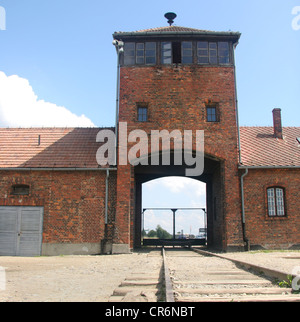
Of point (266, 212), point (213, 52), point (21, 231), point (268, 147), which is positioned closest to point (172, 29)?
point (213, 52)

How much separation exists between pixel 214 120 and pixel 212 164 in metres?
3.14

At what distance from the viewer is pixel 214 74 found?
17.5m

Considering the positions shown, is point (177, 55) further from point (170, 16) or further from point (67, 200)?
point (67, 200)

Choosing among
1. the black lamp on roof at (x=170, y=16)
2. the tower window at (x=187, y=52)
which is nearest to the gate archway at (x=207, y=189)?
the tower window at (x=187, y=52)

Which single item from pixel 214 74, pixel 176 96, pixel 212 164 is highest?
pixel 214 74

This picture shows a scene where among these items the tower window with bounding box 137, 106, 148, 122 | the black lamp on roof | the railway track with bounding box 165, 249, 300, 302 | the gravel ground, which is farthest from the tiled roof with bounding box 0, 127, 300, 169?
the railway track with bounding box 165, 249, 300, 302

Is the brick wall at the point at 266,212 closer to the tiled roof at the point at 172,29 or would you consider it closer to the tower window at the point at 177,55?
the tower window at the point at 177,55

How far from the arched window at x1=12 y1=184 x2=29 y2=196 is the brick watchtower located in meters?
4.48

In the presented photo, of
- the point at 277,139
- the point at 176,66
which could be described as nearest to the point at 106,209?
the point at 176,66

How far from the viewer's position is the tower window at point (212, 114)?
685 inches

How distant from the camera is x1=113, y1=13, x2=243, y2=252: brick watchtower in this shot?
1653 centimetres

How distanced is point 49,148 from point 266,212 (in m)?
11.1
